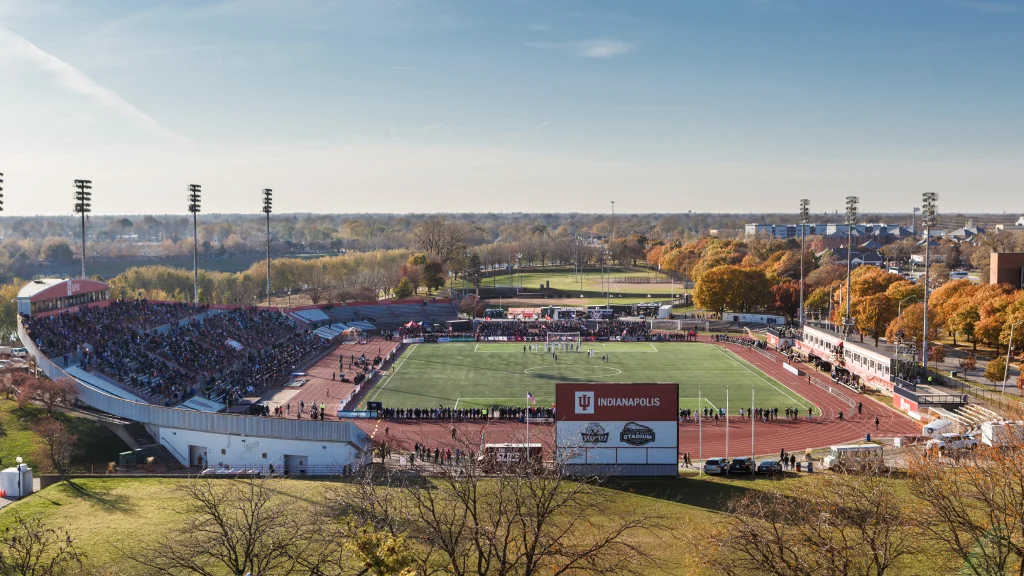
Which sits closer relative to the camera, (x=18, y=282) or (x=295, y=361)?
(x=295, y=361)

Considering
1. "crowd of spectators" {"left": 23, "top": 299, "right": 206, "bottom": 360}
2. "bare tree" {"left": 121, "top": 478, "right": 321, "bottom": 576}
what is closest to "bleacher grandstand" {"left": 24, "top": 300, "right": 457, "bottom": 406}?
"crowd of spectators" {"left": 23, "top": 299, "right": 206, "bottom": 360}

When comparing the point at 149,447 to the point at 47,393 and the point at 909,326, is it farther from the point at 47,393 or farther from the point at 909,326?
the point at 909,326

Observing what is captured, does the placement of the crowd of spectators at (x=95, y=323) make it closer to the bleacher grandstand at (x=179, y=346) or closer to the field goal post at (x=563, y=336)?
the bleacher grandstand at (x=179, y=346)

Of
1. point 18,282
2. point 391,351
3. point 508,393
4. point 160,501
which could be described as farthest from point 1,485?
Result: point 18,282

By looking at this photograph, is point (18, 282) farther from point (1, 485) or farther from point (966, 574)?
point (966, 574)

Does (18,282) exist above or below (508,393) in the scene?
above

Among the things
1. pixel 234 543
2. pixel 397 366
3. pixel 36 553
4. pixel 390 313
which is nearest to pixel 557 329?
pixel 390 313
